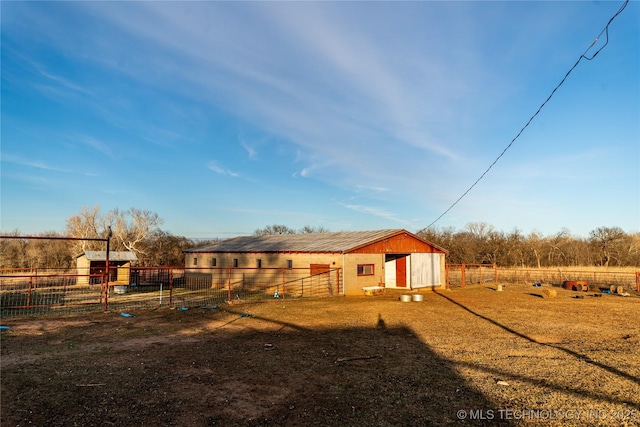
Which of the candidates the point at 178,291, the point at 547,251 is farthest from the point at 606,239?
the point at 178,291

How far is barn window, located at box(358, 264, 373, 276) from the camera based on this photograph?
2527 cm

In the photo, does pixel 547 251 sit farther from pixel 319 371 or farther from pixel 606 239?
pixel 319 371

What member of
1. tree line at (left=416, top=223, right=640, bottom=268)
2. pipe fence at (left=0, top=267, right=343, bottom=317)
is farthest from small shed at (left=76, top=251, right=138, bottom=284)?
tree line at (left=416, top=223, right=640, bottom=268)

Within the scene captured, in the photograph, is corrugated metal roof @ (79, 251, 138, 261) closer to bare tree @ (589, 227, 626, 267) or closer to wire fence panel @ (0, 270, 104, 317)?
wire fence panel @ (0, 270, 104, 317)

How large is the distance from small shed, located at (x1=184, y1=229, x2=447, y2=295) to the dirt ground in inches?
367

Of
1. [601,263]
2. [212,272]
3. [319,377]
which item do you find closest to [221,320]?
[319,377]

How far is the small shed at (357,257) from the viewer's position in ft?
82.0

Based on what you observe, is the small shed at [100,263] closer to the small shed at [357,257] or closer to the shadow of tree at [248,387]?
the small shed at [357,257]

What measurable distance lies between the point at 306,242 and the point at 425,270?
9985mm

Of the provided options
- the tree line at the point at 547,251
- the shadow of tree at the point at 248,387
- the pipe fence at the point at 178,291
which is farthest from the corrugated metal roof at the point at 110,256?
the tree line at the point at 547,251

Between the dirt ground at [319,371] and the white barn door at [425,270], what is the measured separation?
1212 cm

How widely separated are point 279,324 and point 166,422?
28.3ft

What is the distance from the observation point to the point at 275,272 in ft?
92.8

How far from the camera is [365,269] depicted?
1007 inches
